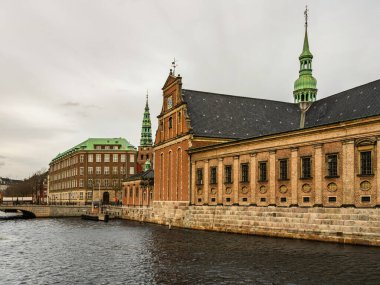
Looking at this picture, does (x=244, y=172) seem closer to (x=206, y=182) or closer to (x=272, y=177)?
(x=272, y=177)

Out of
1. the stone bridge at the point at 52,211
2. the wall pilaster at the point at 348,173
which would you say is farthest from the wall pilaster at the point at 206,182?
the stone bridge at the point at 52,211

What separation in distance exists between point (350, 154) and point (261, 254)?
12646mm

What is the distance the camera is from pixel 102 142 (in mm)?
145500

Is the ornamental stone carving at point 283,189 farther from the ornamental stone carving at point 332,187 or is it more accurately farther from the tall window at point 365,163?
the tall window at point 365,163

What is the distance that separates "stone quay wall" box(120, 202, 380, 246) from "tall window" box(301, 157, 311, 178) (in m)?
3.32

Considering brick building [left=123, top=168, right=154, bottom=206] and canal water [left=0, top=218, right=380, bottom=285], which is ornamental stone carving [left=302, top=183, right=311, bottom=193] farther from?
brick building [left=123, top=168, right=154, bottom=206]

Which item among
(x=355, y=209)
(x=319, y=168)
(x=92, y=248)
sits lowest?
(x=92, y=248)

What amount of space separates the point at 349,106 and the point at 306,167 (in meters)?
17.1

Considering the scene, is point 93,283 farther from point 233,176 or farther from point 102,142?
point 102,142

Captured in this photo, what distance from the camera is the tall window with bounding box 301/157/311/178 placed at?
4181 cm

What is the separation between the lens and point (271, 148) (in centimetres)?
4597

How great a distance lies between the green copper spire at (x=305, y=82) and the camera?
238ft

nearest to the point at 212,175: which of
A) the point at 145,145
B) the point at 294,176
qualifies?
the point at 294,176

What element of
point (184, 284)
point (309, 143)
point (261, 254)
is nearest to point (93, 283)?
point (184, 284)
